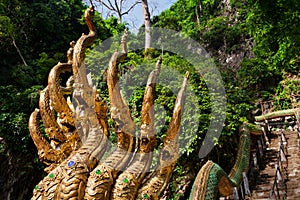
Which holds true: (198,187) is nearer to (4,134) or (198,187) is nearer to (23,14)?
(4,134)

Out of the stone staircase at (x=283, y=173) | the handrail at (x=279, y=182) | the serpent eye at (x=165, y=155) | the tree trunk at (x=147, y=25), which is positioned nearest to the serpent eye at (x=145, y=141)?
the serpent eye at (x=165, y=155)

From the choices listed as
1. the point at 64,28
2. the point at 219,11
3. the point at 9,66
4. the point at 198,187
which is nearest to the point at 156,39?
the point at 64,28

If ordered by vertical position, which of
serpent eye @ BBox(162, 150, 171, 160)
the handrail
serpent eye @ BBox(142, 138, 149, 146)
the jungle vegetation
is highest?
the jungle vegetation

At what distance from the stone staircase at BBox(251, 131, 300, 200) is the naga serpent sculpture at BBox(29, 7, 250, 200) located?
3414 millimetres

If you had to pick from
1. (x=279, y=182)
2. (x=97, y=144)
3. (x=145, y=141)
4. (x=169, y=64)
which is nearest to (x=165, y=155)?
(x=145, y=141)

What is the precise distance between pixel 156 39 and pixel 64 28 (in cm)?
566

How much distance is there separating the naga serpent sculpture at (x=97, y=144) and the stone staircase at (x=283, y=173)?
11.2 feet

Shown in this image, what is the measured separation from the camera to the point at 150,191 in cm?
293

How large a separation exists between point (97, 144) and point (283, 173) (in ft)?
18.6

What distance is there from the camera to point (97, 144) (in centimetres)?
316

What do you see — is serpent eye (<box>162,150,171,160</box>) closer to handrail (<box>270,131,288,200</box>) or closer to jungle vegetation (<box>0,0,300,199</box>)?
handrail (<box>270,131,288,200</box>)

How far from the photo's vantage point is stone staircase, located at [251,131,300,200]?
20.2 feet

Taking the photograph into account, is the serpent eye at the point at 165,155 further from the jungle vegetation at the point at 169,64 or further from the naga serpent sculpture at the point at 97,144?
the jungle vegetation at the point at 169,64

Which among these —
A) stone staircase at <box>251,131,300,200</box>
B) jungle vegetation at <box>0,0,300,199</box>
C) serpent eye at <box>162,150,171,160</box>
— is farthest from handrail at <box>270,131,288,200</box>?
serpent eye at <box>162,150,171,160</box>
